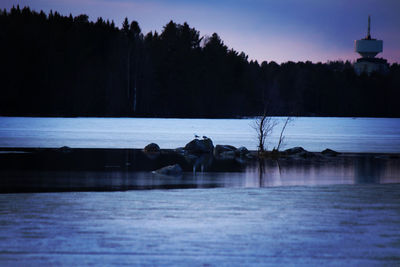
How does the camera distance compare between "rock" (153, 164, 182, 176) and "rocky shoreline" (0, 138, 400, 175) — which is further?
"rocky shoreline" (0, 138, 400, 175)

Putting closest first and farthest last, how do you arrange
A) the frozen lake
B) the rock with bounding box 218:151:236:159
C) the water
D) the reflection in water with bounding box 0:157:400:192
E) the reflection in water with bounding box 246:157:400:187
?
the frozen lake < the reflection in water with bounding box 0:157:400:192 < the reflection in water with bounding box 246:157:400:187 < the rock with bounding box 218:151:236:159 < the water

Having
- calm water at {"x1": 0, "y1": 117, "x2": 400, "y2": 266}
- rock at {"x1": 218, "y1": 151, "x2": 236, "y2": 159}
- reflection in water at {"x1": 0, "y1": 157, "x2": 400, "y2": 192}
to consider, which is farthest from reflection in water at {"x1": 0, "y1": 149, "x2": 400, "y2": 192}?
rock at {"x1": 218, "y1": 151, "x2": 236, "y2": 159}

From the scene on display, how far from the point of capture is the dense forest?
101m

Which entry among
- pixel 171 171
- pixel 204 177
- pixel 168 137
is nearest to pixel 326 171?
pixel 204 177

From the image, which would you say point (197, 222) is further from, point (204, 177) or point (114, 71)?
point (114, 71)

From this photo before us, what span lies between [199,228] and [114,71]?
101524 mm

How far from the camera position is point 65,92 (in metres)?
106

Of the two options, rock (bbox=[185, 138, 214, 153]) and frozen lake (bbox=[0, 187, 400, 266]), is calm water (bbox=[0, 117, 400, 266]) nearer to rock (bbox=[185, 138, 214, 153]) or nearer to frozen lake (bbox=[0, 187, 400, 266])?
frozen lake (bbox=[0, 187, 400, 266])

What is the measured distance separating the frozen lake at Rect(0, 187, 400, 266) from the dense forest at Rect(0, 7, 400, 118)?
248 ft

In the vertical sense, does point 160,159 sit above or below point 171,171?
above

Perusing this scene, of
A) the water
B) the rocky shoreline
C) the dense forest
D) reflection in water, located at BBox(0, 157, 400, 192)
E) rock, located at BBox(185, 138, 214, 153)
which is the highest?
the dense forest

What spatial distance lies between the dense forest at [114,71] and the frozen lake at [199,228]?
2978 inches

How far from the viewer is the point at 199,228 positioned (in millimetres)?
8914

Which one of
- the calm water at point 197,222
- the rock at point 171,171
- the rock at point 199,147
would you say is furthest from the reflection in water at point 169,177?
the rock at point 199,147
